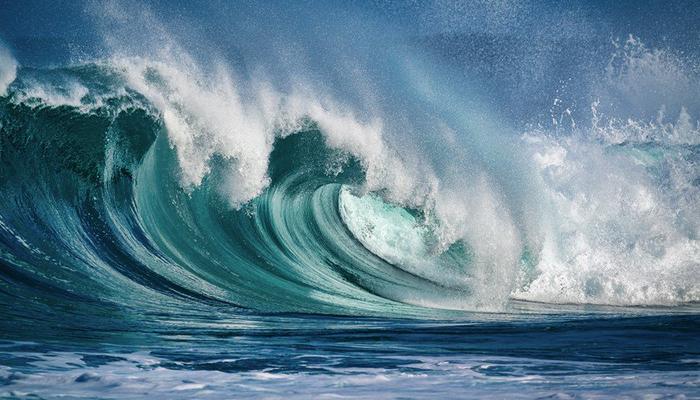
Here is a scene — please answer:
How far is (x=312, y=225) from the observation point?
31.4ft

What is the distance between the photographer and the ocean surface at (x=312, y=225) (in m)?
3.38

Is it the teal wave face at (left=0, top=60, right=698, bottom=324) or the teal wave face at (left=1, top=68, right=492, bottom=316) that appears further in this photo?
the teal wave face at (left=0, top=60, right=698, bottom=324)

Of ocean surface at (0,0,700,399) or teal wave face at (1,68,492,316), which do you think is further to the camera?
teal wave face at (1,68,492,316)

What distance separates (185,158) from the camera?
7.79 m

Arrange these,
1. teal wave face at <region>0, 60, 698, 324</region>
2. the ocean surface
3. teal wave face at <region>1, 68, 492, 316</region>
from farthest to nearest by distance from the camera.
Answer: teal wave face at <region>0, 60, 698, 324</region>
teal wave face at <region>1, 68, 492, 316</region>
the ocean surface

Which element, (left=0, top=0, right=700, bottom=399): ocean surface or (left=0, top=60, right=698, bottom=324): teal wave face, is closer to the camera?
(left=0, top=0, right=700, bottom=399): ocean surface

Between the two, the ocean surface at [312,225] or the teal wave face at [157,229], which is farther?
the teal wave face at [157,229]

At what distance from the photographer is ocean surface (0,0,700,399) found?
338 centimetres

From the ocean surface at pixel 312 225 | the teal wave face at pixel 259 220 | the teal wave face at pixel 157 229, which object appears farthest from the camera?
the teal wave face at pixel 259 220

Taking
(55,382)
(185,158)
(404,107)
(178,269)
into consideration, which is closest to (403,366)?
(55,382)

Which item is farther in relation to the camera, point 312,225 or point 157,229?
point 312,225

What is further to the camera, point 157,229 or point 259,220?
point 259,220

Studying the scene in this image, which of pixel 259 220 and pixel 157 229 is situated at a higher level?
pixel 259 220

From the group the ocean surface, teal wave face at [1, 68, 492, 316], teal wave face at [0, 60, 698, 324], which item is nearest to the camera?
the ocean surface
